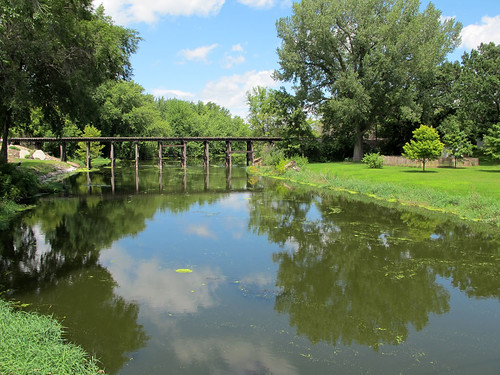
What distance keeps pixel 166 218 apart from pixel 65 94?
943cm

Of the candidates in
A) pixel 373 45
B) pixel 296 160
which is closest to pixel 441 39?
pixel 373 45

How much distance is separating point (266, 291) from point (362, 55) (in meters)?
42.3

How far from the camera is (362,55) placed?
45.5 metres

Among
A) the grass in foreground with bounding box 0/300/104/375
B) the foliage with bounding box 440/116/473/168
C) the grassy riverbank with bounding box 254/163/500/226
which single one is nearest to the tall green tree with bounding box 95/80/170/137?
the grassy riverbank with bounding box 254/163/500/226

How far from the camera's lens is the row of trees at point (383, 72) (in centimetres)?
4175

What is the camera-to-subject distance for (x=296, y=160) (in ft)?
153

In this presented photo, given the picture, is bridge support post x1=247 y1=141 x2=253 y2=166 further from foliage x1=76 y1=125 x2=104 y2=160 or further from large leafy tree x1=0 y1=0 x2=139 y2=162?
large leafy tree x1=0 y1=0 x2=139 y2=162

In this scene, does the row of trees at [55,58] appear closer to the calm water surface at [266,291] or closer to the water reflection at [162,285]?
the calm water surface at [266,291]

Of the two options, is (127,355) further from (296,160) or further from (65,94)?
(296,160)

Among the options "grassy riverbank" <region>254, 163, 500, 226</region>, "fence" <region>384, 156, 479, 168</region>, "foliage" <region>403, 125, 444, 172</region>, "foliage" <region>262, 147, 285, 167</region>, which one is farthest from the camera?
"foliage" <region>262, 147, 285, 167</region>

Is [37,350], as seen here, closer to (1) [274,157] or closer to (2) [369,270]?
(2) [369,270]

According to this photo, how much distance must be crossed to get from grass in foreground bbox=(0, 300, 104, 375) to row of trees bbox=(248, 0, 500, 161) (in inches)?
1529

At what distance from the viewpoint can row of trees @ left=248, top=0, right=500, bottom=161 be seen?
41.8 metres

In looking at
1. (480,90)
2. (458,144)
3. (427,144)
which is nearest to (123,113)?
(427,144)
